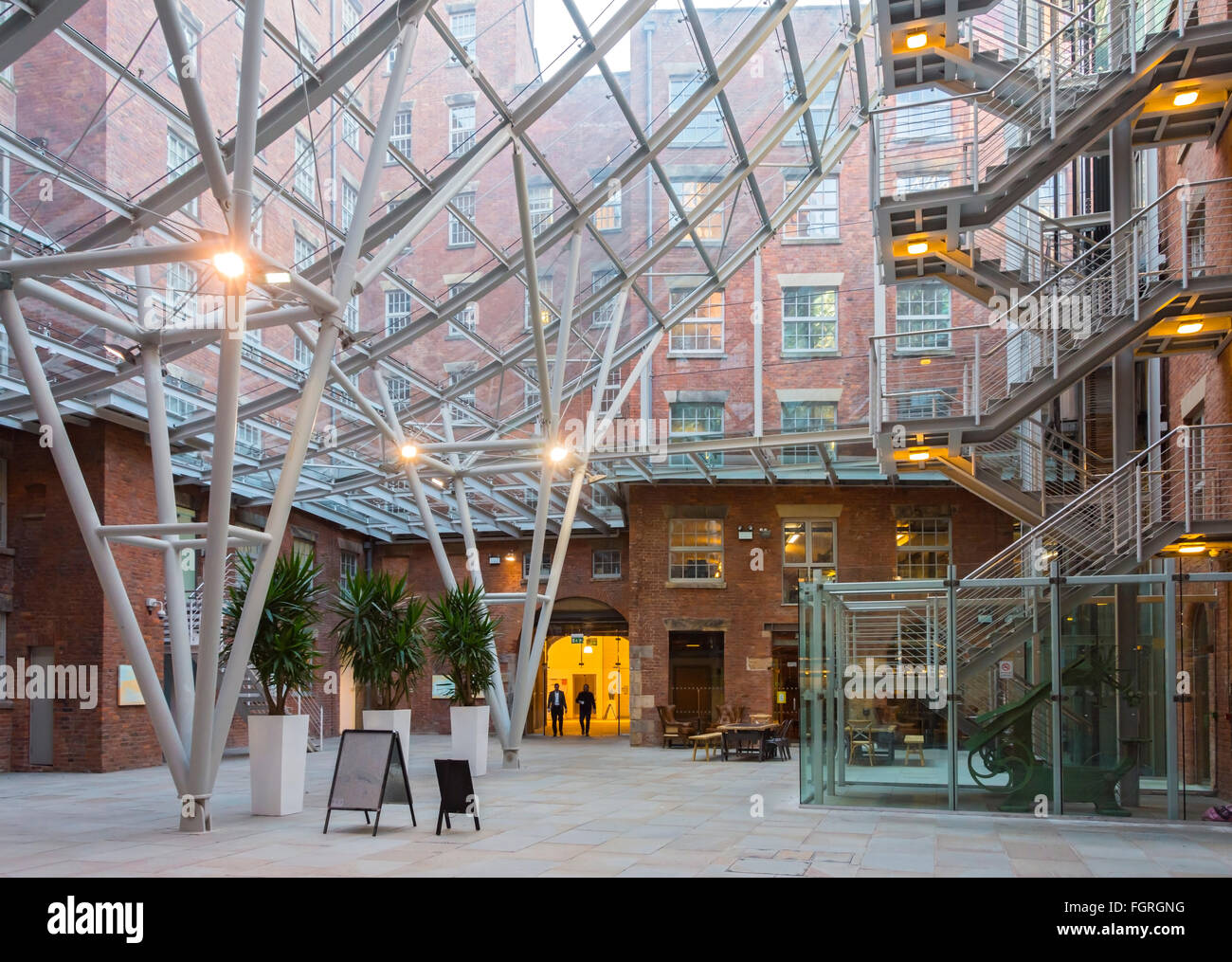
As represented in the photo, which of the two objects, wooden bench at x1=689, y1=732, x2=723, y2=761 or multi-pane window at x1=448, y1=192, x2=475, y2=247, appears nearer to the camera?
multi-pane window at x1=448, y1=192, x2=475, y2=247

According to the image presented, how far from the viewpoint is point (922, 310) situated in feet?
75.2

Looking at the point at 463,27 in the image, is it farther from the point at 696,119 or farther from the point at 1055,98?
the point at 1055,98

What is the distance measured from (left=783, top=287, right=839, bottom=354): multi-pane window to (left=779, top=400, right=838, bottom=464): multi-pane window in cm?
119

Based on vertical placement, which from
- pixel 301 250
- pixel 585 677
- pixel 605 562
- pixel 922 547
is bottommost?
pixel 585 677

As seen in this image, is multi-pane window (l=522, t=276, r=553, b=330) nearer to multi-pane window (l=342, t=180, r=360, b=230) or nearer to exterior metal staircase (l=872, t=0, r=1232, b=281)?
multi-pane window (l=342, t=180, r=360, b=230)

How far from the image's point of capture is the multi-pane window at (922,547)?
81.7ft

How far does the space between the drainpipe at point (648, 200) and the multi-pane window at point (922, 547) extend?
239 inches

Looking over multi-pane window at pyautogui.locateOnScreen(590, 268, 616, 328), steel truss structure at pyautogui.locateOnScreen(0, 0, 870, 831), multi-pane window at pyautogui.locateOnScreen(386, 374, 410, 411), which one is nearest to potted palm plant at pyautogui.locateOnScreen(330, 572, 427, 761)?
steel truss structure at pyautogui.locateOnScreen(0, 0, 870, 831)

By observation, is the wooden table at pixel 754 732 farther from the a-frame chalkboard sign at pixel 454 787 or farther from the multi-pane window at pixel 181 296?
the multi-pane window at pixel 181 296

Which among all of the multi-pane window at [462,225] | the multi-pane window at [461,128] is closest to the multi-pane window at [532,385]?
the multi-pane window at [462,225]

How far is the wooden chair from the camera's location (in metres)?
23.5

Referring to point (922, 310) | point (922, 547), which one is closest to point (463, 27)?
point (922, 310)

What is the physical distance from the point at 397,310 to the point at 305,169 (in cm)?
350
